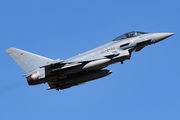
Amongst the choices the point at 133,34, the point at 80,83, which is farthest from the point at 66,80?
the point at 133,34

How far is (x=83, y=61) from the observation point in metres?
18.5

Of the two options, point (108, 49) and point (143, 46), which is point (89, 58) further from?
point (143, 46)

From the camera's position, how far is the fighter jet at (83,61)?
61.1 ft

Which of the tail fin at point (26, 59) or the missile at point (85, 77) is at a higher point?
the tail fin at point (26, 59)

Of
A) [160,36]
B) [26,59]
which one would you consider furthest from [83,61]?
[160,36]

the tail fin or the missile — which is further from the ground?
the tail fin

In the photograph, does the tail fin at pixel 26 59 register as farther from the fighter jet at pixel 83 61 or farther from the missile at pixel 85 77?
the missile at pixel 85 77

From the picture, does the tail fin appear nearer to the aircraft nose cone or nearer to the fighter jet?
the fighter jet

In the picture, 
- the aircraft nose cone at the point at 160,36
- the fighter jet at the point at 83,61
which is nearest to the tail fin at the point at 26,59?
the fighter jet at the point at 83,61

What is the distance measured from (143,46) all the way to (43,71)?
26.8ft

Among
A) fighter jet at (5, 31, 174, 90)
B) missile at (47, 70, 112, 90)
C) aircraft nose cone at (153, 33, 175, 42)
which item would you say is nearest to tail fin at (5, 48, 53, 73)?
fighter jet at (5, 31, 174, 90)

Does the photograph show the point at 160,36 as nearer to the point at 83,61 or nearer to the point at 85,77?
the point at 83,61

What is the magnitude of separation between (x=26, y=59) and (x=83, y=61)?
484 centimetres

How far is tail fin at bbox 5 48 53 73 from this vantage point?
1964 centimetres
